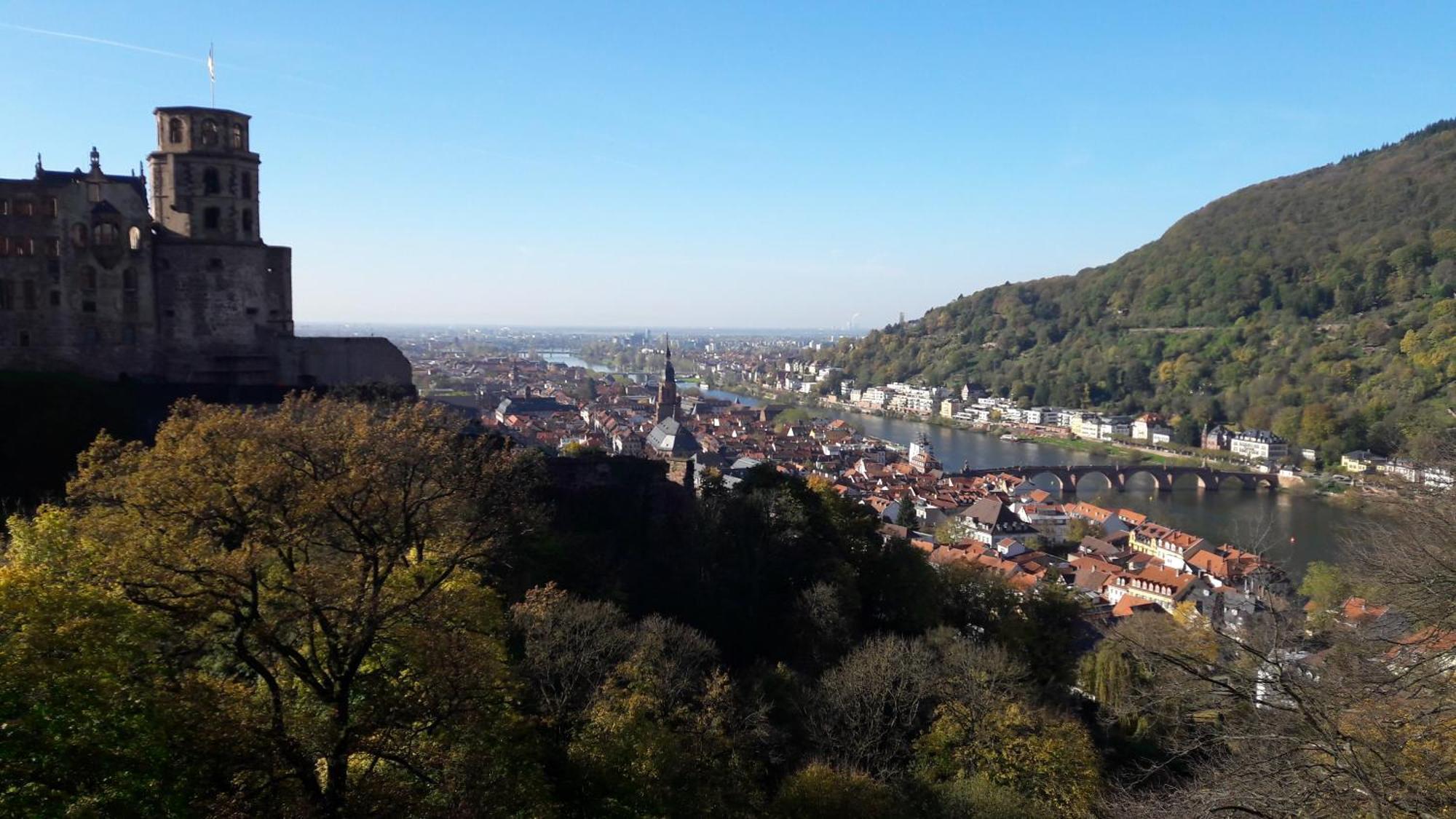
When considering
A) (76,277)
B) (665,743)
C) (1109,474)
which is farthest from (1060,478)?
(665,743)

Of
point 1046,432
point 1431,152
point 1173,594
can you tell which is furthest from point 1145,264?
point 1173,594

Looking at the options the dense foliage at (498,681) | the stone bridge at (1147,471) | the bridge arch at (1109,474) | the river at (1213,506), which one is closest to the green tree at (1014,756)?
the dense foliage at (498,681)

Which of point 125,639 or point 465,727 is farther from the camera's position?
point 465,727

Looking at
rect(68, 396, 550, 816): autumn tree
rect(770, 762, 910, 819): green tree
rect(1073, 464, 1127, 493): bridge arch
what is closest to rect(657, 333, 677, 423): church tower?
rect(1073, 464, 1127, 493): bridge arch

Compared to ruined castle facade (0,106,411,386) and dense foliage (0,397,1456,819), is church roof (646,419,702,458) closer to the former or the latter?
ruined castle facade (0,106,411,386)

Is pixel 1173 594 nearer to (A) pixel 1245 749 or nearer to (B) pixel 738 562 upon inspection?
(B) pixel 738 562

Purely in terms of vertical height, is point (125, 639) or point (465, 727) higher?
point (125, 639)
